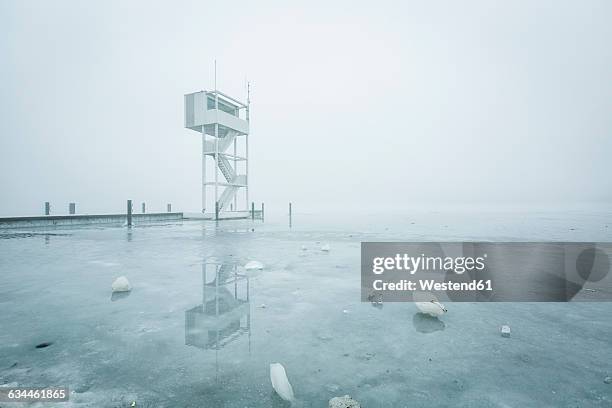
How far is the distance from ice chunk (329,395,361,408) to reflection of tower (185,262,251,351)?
150 cm

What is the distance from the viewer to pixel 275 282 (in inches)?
245

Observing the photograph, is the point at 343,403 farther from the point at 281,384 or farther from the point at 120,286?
the point at 120,286

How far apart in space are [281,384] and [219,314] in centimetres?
216

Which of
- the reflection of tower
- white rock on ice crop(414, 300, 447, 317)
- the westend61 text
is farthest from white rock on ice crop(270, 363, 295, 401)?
the westend61 text

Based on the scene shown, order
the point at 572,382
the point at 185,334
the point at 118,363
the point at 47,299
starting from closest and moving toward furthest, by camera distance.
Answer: the point at 572,382
the point at 118,363
the point at 185,334
the point at 47,299

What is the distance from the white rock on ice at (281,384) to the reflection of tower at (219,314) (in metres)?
1.02

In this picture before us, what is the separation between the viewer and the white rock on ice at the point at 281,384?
92.0 inches

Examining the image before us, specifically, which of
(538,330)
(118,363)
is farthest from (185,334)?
(538,330)

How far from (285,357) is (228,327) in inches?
42.9

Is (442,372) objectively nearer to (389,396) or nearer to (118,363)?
(389,396)

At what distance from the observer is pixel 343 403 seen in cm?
222

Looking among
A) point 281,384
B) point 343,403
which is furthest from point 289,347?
point 343,403

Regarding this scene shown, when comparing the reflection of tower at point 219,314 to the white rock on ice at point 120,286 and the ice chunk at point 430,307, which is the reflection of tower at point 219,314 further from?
the ice chunk at point 430,307

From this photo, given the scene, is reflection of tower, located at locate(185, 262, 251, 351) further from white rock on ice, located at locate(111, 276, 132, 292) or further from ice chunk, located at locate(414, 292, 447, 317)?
ice chunk, located at locate(414, 292, 447, 317)
